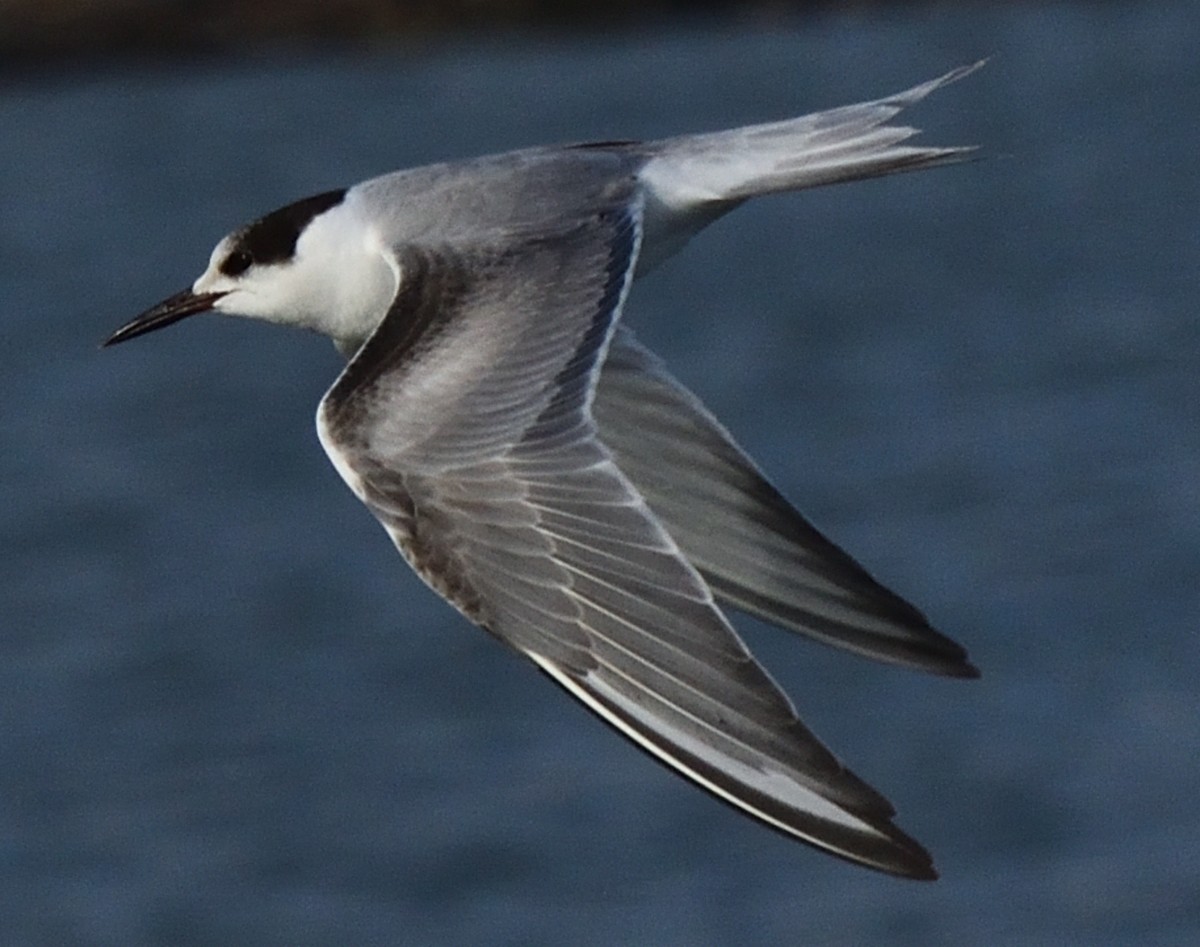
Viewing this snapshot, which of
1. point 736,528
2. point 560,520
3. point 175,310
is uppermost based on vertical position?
point 175,310

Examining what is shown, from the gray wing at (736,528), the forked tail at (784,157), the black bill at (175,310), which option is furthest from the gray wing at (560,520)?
the black bill at (175,310)

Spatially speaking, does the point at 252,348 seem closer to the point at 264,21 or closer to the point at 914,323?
the point at 914,323

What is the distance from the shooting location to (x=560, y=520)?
620 centimetres

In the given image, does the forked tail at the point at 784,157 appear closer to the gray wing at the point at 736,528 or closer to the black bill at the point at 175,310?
the gray wing at the point at 736,528

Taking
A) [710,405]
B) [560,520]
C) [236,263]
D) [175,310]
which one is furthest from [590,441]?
[710,405]

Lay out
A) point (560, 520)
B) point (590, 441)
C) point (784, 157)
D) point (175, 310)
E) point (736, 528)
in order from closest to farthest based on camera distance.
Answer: point (560, 520) → point (590, 441) → point (736, 528) → point (784, 157) → point (175, 310)

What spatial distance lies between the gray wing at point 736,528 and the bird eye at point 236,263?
33.1 inches

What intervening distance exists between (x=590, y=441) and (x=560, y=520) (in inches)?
7.5

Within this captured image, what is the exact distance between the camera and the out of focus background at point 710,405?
42.9 feet

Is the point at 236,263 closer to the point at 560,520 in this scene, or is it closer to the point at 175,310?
the point at 175,310

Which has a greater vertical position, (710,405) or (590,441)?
(590,441)

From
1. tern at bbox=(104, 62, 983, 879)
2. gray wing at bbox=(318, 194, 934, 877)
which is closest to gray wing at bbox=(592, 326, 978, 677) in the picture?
tern at bbox=(104, 62, 983, 879)

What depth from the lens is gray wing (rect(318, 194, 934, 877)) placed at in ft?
18.8

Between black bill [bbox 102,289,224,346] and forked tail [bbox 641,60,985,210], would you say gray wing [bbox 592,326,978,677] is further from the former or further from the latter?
black bill [bbox 102,289,224,346]
